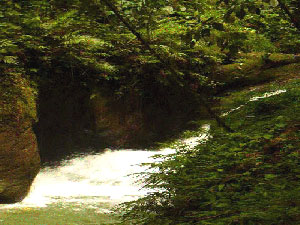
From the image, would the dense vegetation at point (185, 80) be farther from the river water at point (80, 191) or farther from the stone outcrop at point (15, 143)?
the river water at point (80, 191)

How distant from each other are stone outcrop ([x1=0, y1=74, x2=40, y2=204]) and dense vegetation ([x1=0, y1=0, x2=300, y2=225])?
0.21 feet

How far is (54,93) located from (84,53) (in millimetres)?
1234

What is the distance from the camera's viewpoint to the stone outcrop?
529 cm

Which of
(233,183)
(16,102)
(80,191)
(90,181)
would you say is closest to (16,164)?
(16,102)

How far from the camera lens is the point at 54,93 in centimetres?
777

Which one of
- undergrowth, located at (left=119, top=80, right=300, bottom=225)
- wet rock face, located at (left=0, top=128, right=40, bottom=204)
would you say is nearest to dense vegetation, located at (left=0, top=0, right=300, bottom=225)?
undergrowth, located at (left=119, top=80, right=300, bottom=225)

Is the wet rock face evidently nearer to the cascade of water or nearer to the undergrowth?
the cascade of water

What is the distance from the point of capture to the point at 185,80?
258 inches

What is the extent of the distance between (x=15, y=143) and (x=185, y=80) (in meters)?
3.45

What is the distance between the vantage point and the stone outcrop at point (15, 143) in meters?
5.29

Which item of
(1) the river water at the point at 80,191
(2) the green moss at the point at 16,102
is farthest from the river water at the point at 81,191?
(2) the green moss at the point at 16,102

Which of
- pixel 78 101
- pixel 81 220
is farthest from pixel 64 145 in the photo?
pixel 81 220

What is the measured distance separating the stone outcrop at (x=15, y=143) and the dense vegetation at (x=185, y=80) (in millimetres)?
63

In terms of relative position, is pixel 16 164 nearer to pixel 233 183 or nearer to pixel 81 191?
pixel 81 191
